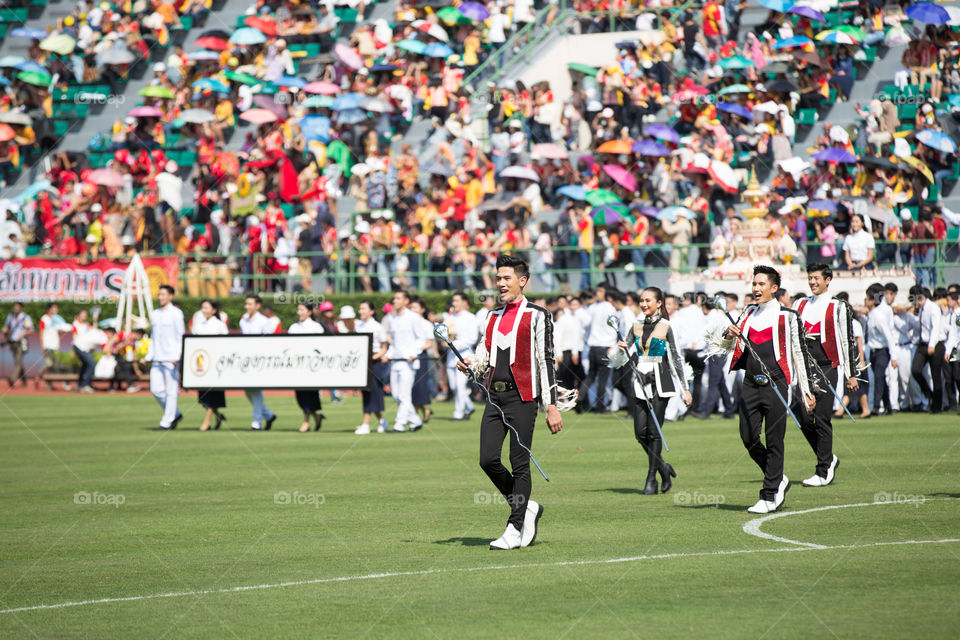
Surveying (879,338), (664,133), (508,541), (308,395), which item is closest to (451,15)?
(664,133)

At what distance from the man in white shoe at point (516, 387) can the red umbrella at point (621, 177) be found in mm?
19180

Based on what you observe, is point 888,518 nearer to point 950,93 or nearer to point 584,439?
point 584,439

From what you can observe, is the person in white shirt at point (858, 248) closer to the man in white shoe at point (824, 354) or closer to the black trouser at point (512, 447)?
the man in white shoe at point (824, 354)

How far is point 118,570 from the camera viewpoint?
9.67m

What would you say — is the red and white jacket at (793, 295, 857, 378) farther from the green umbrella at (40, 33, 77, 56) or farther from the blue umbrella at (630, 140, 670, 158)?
the green umbrella at (40, 33, 77, 56)

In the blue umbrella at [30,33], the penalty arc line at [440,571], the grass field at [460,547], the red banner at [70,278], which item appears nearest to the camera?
the grass field at [460,547]

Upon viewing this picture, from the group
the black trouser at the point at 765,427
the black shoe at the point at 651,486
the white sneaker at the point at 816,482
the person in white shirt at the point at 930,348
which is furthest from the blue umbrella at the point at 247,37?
the black trouser at the point at 765,427

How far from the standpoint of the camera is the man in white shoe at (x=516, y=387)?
33.4 feet

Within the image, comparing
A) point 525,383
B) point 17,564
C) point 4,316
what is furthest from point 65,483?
point 4,316

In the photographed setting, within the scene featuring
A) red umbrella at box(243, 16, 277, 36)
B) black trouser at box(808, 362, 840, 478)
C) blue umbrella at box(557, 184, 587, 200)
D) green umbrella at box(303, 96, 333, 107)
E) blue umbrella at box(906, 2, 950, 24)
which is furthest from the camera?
red umbrella at box(243, 16, 277, 36)

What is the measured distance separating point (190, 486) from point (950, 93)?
1922cm

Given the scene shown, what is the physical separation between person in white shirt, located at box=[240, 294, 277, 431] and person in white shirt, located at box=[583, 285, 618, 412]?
5745 mm

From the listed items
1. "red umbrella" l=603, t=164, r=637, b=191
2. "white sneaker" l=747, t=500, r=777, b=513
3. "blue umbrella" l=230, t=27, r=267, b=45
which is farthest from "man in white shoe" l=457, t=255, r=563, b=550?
"blue umbrella" l=230, t=27, r=267, b=45

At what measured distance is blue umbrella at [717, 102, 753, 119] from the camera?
28953 millimetres
